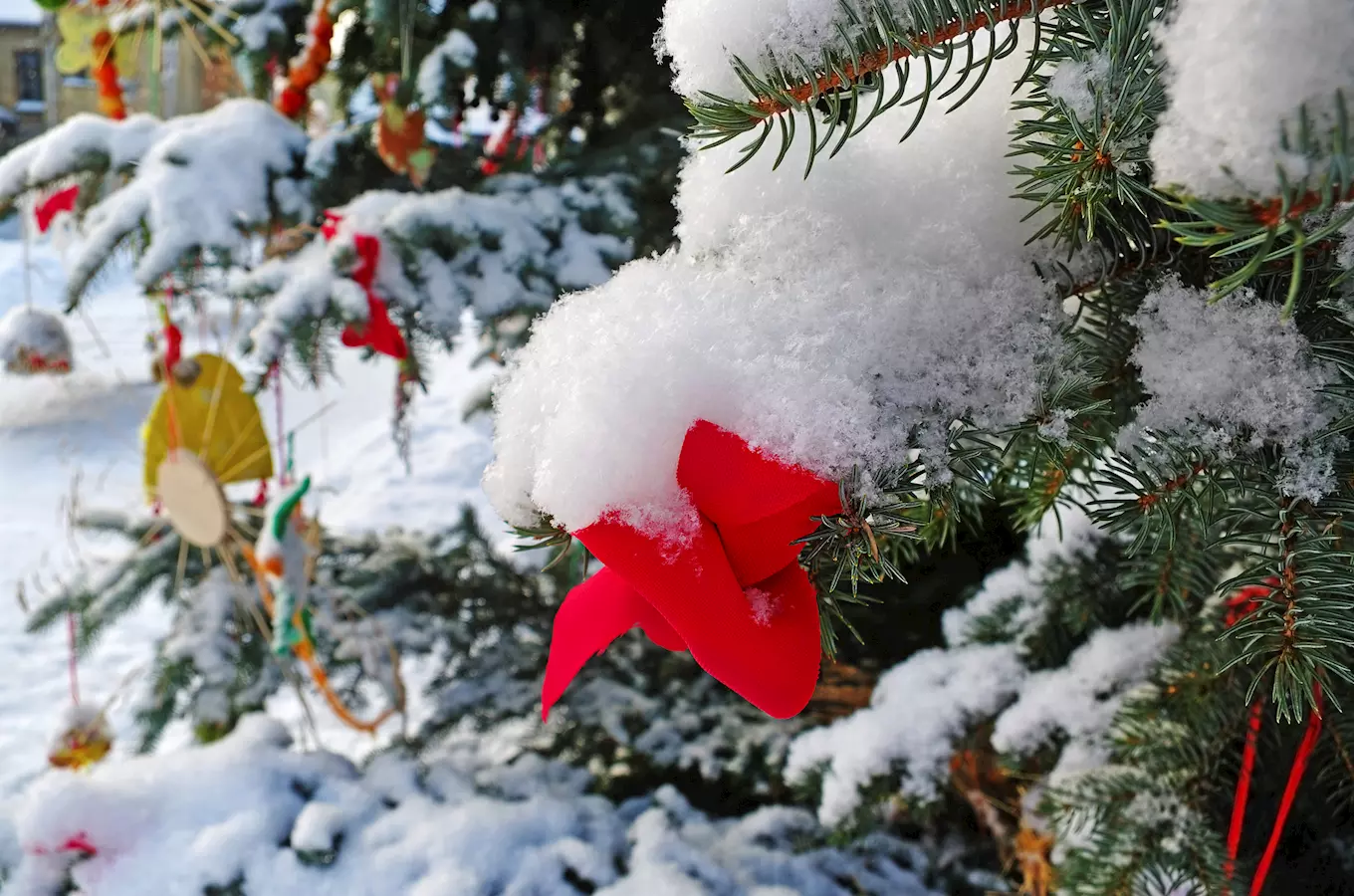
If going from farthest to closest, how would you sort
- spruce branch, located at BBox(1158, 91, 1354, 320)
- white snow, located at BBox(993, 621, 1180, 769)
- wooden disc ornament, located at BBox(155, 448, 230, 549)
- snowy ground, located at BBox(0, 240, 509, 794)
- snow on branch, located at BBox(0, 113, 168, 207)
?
snowy ground, located at BBox(0, 240, 509, 794), wooden disc ornament, located at BBox(155, 448, 230, 549), snow on branch, located at BBox(0, 113, 168, 207), white snow, located at BBox(993, 621, 1180, 769), spruce branch, located at BBox(1158, 91, 1354, 320)

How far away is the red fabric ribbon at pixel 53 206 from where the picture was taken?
3.43 feet

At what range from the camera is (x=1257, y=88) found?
184mm

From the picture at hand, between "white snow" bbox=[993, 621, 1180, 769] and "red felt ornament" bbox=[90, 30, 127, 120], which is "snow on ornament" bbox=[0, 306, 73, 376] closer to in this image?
"red felt ornament" bbox=[90, 30, 127, 120]

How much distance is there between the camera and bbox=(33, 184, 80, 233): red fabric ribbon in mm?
1047

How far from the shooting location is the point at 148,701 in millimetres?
1094

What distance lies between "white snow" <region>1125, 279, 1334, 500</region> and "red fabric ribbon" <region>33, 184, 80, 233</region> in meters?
1.15

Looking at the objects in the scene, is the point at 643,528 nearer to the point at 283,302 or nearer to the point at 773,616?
the point at 773,616

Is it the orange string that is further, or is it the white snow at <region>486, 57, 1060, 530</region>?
the orange string

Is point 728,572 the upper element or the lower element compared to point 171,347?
upper

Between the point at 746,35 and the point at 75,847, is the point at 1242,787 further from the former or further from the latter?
the point at 75,847

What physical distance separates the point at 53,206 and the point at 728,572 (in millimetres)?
1121

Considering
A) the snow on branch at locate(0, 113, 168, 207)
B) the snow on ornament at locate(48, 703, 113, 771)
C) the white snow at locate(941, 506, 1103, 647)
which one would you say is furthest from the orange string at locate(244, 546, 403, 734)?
the white snow at locate(941, 506, 1103, 647)

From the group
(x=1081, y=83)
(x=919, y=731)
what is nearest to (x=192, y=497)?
(x=919, y=731)

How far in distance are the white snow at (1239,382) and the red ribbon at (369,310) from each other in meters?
0.70
